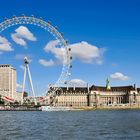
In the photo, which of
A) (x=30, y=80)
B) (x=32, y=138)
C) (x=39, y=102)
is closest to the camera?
(x=32, y=138)

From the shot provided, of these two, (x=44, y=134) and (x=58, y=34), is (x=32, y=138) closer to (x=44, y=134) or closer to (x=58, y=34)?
(x=44, y=134)

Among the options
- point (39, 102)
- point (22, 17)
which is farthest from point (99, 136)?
point (39, 102)

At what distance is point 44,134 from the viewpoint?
42938mm

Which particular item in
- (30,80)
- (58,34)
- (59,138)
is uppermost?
(58,34)

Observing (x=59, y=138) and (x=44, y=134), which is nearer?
(x=59, y=138)

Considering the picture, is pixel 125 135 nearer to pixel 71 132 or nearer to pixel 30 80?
pixel 71 132

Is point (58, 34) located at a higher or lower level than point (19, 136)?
higher

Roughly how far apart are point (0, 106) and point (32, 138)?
13919cm

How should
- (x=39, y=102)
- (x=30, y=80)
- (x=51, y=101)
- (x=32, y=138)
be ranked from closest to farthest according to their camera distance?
1. (x=32, y=138)
2. (x=30, y=80)
3. (x=39, y=102)
4. (x=51, y=101)

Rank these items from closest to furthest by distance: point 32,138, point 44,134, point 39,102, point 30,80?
1. point 32,138
2. point 44,134
3. point 30,80
4. point 39,102

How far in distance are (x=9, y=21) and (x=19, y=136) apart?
7263 centimetres

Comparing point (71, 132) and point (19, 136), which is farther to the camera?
point (71, 132)

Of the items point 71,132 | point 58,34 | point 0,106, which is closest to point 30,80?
point 58,34

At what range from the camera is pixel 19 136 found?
41250 millimetres
